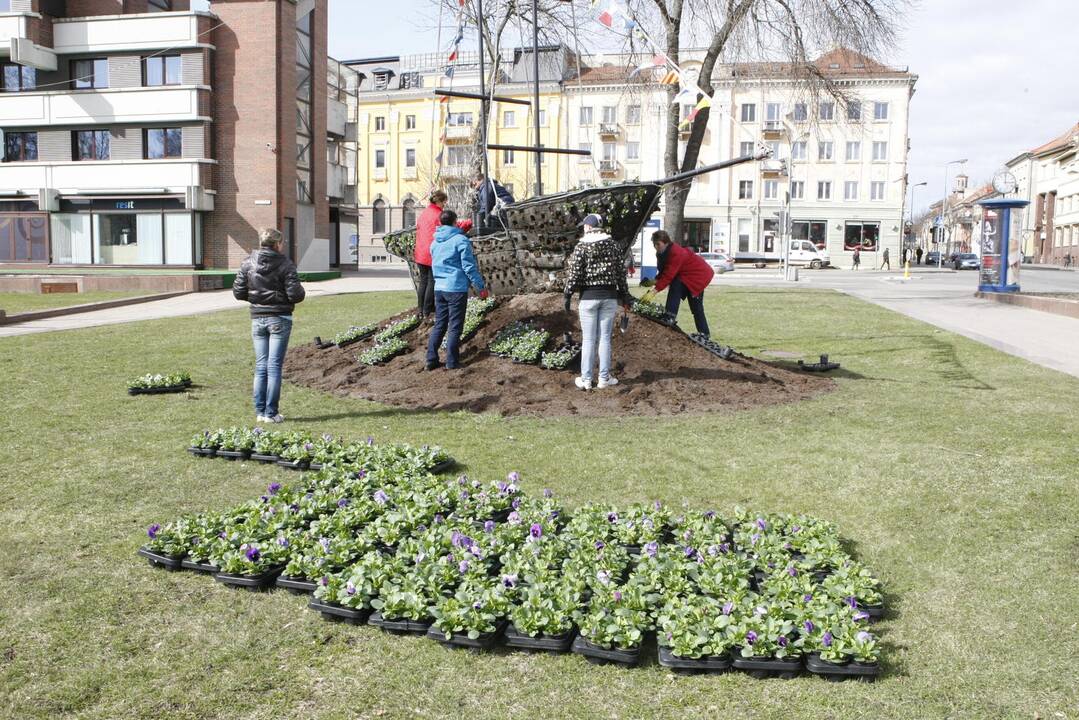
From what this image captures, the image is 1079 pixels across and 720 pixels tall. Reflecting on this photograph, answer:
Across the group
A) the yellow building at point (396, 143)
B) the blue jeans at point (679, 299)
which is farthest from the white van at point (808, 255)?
the blue jeans at point (679, 299)

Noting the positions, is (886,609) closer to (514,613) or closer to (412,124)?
(514,613)

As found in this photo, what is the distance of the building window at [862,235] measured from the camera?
67062 millimetres

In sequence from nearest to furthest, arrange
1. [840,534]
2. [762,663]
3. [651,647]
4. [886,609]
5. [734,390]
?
[762,663]
[651,647]
[886,609]
[840,534]
[734,390]

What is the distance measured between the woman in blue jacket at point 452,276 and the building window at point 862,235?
62.8m

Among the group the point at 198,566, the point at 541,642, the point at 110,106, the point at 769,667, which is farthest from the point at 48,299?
the point at 769,667

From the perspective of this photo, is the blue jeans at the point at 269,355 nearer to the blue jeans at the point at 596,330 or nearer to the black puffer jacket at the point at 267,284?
the black puffer jacket at the point at 267,284

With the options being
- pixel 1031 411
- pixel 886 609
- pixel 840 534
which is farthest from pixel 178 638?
pixel 1031 411

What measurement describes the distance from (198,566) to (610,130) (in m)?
64.6

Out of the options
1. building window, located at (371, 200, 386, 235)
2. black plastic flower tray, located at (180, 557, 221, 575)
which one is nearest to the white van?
building window, located at (371, 200, 386, 235)

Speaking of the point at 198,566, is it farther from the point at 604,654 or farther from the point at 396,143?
the point at 396,143

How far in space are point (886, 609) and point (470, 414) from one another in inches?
201

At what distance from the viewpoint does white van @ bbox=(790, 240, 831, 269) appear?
202 ft

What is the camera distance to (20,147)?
40.0 metres

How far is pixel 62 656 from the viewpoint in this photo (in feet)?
12.2
